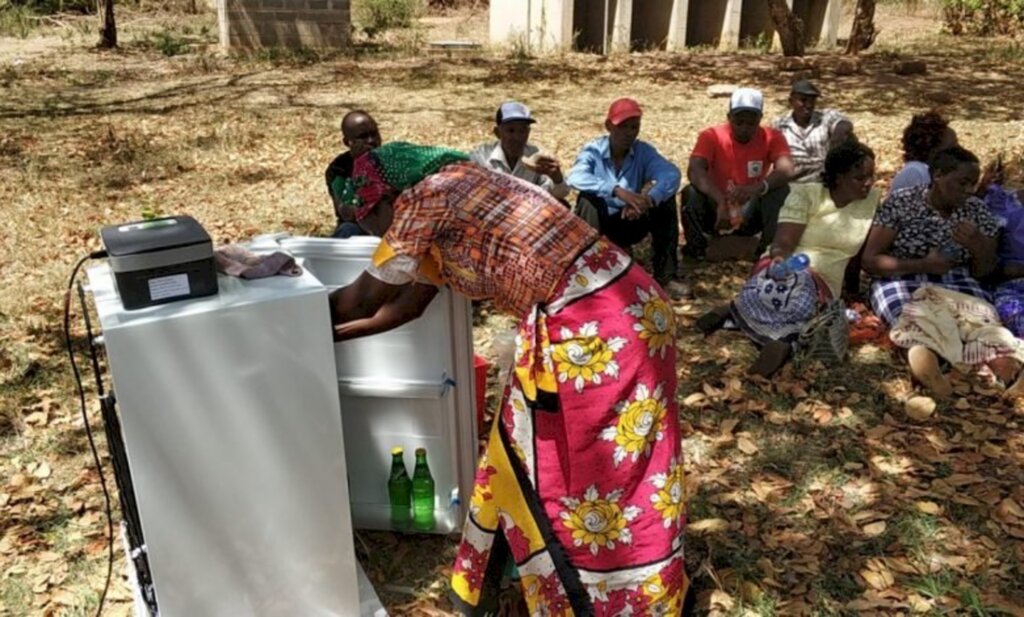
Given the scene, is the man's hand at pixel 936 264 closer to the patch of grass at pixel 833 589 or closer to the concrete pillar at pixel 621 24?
the patch of grass at pixel 833 589

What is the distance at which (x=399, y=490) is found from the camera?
3.11 metres

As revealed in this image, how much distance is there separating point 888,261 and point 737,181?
59.5 inches

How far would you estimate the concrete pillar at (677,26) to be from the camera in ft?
55.6

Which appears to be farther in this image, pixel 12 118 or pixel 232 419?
pixel 12 118

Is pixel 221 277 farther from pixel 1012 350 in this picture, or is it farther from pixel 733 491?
pixel 1012 350

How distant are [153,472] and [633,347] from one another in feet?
4.34

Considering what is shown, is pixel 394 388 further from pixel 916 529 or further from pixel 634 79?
pixel 634 79

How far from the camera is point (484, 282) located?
2369mm

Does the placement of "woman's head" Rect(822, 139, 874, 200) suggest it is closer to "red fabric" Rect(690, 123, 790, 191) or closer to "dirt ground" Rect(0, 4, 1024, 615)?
"dirt ground" Rect(0, 4, 1024, 615)

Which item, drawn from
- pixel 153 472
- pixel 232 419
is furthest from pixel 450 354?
pixel 153 472

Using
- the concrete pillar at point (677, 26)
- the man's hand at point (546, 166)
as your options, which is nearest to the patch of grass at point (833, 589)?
the man's hand at point (546, 166)

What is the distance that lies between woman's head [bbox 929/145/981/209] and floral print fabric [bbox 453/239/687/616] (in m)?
2.93

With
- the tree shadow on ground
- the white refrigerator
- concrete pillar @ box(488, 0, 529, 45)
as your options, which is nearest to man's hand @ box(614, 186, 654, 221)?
the white refrigerator

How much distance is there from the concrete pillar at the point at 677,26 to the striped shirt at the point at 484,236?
51.3 ft
